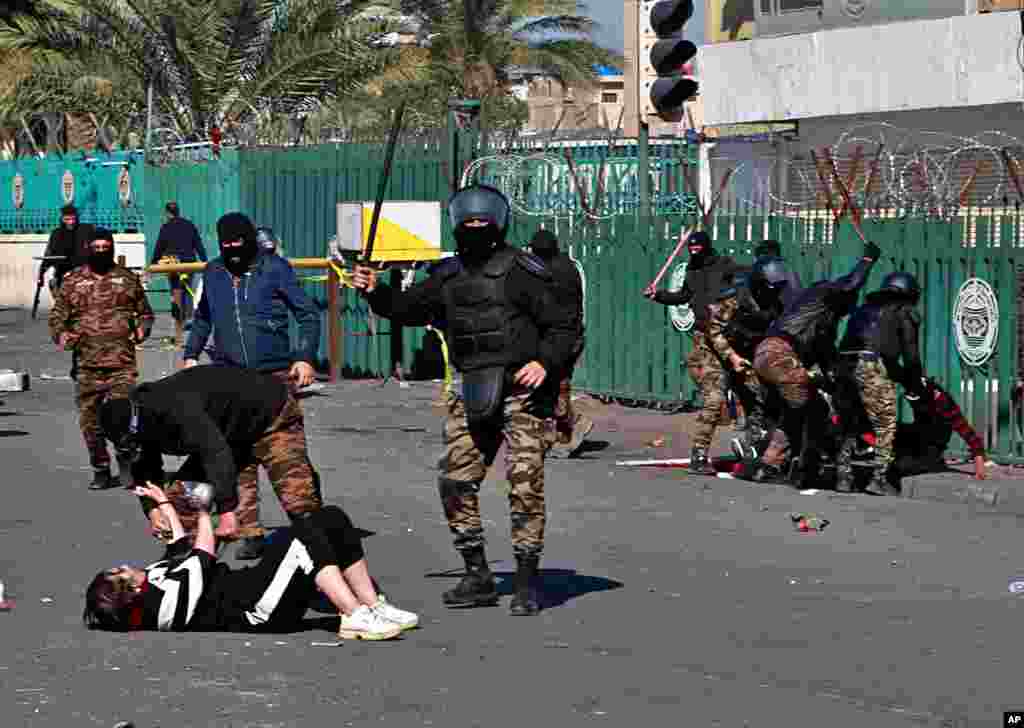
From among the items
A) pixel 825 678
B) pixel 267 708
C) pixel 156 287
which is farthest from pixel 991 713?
pixel 156 287

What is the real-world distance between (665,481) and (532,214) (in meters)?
6.52

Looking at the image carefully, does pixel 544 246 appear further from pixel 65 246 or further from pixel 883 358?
pixel 65 246

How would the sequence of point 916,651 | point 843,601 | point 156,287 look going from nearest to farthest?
point 916,651 → point 843,601 → point 156,287

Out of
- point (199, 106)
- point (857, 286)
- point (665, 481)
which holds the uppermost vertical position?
point (199, 106)

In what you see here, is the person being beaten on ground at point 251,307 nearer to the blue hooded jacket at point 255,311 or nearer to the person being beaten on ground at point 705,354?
the blue hooded jacket at point 255,311

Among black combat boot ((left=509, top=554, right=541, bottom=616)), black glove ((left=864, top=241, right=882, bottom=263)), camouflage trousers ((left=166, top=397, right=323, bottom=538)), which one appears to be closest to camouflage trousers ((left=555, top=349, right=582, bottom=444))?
black glove ((left=864, top=241, right=882, bottom=263))

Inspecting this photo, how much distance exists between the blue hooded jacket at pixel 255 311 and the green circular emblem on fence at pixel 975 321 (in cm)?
577

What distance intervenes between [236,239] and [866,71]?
20.5 m

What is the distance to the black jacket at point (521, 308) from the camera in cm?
928

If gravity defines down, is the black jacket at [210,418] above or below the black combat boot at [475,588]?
above

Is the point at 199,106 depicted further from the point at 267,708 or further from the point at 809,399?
the point at 267,708

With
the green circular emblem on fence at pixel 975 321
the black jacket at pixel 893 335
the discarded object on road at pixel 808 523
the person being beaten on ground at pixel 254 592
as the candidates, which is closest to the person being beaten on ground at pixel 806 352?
the black jacket at pixel 893 335

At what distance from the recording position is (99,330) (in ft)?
45.4

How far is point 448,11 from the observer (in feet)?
140
